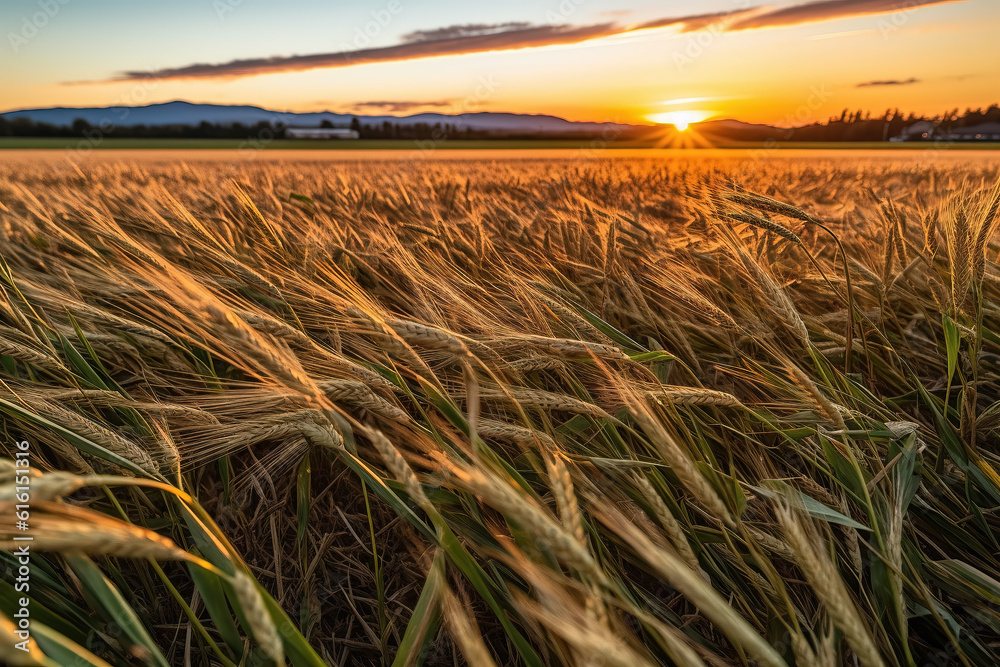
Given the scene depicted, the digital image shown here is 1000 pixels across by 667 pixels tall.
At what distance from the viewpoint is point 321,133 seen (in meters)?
55.0

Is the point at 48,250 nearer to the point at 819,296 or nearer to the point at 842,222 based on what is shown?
the point at 819,296

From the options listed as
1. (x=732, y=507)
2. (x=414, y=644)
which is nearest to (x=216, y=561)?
(x=414, y=644)

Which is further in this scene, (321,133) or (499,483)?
(321,133)

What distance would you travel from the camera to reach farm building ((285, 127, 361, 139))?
179 ft

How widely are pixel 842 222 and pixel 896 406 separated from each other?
2176mm

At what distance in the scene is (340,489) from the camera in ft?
3.58

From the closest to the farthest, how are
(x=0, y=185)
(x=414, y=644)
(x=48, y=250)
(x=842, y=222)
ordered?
(x=414, y=644) < (x=48, y=250) < (x=842, y=222) < (x=0, y=185)

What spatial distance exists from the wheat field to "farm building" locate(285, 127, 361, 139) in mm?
59610

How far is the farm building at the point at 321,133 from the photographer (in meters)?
54.5

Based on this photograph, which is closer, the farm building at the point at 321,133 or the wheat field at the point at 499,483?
the wheat field at the point at 499,483

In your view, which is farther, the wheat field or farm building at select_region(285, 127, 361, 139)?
farm building at select_region(285, 127, 361, 139)

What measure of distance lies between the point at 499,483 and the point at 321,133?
62010 millimetres

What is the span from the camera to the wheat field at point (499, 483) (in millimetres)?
552

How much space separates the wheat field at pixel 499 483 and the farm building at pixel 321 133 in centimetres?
5961
